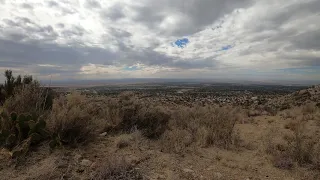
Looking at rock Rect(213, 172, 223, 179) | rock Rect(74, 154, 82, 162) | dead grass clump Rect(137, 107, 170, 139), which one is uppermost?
dead grass clump Rect(137, 107, 170, 139)

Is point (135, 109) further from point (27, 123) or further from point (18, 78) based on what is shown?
point (18, 78)

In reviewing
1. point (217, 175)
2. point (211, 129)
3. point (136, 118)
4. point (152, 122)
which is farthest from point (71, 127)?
point (211, 129)

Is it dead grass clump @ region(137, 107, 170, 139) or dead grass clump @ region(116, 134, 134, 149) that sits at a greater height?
dead grass clump @ region(137, 107, 170, 139)

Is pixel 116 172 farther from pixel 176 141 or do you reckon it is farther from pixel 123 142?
pixel 176 141

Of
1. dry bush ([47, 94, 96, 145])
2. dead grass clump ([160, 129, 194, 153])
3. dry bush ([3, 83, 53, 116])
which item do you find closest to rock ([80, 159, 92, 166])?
dry bush ([47, 94, 96, 145])

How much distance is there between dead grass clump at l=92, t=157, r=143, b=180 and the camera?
12.4 ft

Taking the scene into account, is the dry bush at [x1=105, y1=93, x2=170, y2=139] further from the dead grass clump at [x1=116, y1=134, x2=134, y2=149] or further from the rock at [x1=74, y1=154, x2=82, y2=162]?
the rock at [x1=74, y1=154, x2=82, y2=162]

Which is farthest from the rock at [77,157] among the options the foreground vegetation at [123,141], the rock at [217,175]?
the rock at [217,175]

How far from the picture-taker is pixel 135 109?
760cm

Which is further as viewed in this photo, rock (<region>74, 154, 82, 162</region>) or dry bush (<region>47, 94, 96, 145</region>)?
dry bush (<region>47, 94, 96, 145</region>)

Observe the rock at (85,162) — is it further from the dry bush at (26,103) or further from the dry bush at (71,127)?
the dry bush at (26,103)

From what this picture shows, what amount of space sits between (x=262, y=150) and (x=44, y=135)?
5306 millimetres

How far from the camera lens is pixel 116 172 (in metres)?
3.88

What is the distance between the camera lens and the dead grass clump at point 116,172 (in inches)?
148
